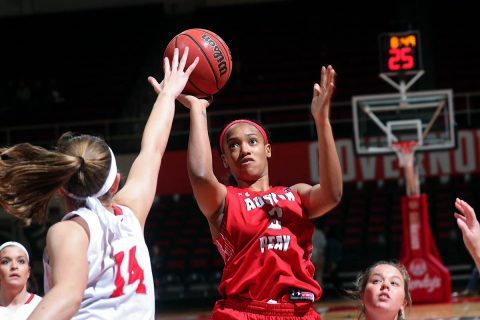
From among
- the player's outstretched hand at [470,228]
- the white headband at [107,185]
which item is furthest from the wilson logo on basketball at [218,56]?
the white headband at [107,185]

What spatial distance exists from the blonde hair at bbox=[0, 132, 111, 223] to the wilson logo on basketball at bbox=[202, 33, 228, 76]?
1.57 m

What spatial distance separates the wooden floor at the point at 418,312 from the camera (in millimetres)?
11053

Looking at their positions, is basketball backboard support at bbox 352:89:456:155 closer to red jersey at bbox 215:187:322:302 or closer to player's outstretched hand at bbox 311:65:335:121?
red jersey at bbox 215:187:322:302

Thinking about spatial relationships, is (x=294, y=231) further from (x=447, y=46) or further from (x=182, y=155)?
(x=447, y=46)

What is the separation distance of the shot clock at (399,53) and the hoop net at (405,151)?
999 mm

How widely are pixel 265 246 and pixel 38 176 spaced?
5.04ft

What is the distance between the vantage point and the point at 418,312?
465 inches

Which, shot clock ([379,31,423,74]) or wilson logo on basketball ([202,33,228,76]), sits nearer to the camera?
wilson logo on basketball ([202,33,228,76])

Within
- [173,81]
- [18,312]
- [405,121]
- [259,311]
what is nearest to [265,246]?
[259,311]

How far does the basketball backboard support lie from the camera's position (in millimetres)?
13062

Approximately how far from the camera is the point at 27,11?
20.8 metres

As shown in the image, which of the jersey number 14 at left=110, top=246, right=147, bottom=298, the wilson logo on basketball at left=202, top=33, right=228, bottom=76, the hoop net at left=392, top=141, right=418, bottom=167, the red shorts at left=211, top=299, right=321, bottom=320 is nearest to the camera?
the jersey number 14 at left=110, top=246, right=147, bottom=298

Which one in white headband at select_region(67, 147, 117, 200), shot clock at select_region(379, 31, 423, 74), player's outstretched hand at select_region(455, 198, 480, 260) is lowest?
player's outstretched hand at select_region(455, 198, 480, 260)

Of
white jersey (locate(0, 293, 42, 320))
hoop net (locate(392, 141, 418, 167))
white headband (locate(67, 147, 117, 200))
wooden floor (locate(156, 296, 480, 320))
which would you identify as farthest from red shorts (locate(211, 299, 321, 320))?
hoop net (locate(392, 141, 418, 167))
